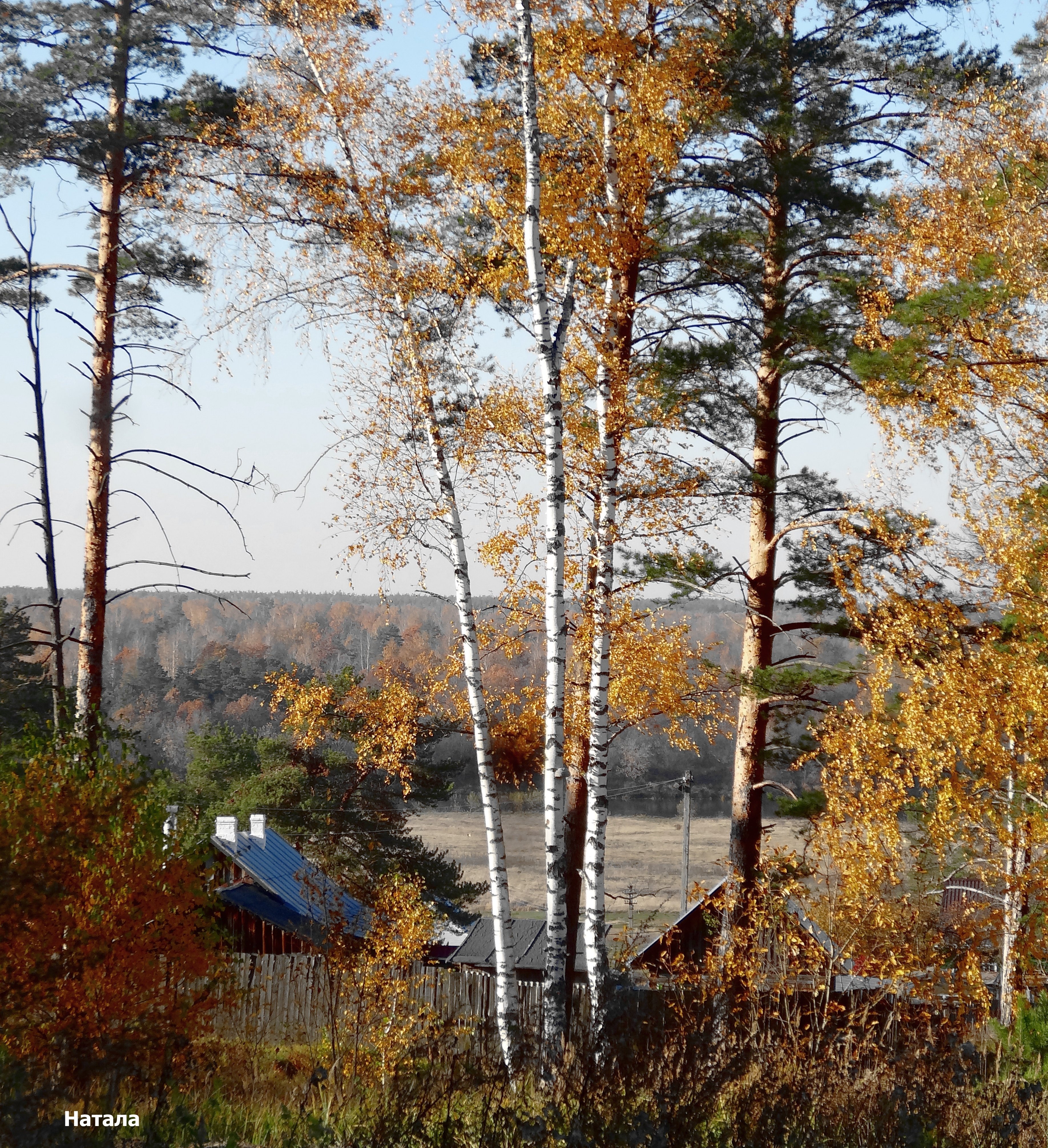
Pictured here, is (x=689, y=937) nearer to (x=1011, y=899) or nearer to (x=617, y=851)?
(x=1011, y=899)

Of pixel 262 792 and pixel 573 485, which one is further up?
pixel 573 485

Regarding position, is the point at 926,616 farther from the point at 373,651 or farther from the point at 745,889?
the point at 373,651

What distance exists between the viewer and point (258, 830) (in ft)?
67.9

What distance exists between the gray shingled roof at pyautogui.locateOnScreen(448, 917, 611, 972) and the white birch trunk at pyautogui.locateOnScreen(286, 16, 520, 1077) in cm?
1434

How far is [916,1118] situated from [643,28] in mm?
8039

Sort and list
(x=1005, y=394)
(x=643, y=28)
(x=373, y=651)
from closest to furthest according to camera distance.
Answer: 1. (x=643, y=28)
2. (x=1005, y=394)
3. (x=373, y=651)

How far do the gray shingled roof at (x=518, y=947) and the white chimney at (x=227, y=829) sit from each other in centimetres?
551

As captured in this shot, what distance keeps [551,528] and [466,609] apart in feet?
3.90

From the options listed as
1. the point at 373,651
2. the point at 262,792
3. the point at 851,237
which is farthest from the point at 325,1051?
the point at 373,651

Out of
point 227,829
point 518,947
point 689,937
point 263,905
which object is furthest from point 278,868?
point 689,937

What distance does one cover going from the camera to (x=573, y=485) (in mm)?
9180

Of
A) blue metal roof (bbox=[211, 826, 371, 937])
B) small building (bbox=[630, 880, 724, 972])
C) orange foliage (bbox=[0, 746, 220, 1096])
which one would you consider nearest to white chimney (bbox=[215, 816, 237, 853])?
blue metal roof (bbox=[211, 826, 371, 937])

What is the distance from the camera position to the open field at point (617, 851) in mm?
41719

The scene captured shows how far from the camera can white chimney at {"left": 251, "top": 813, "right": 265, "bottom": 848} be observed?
20578 mm
